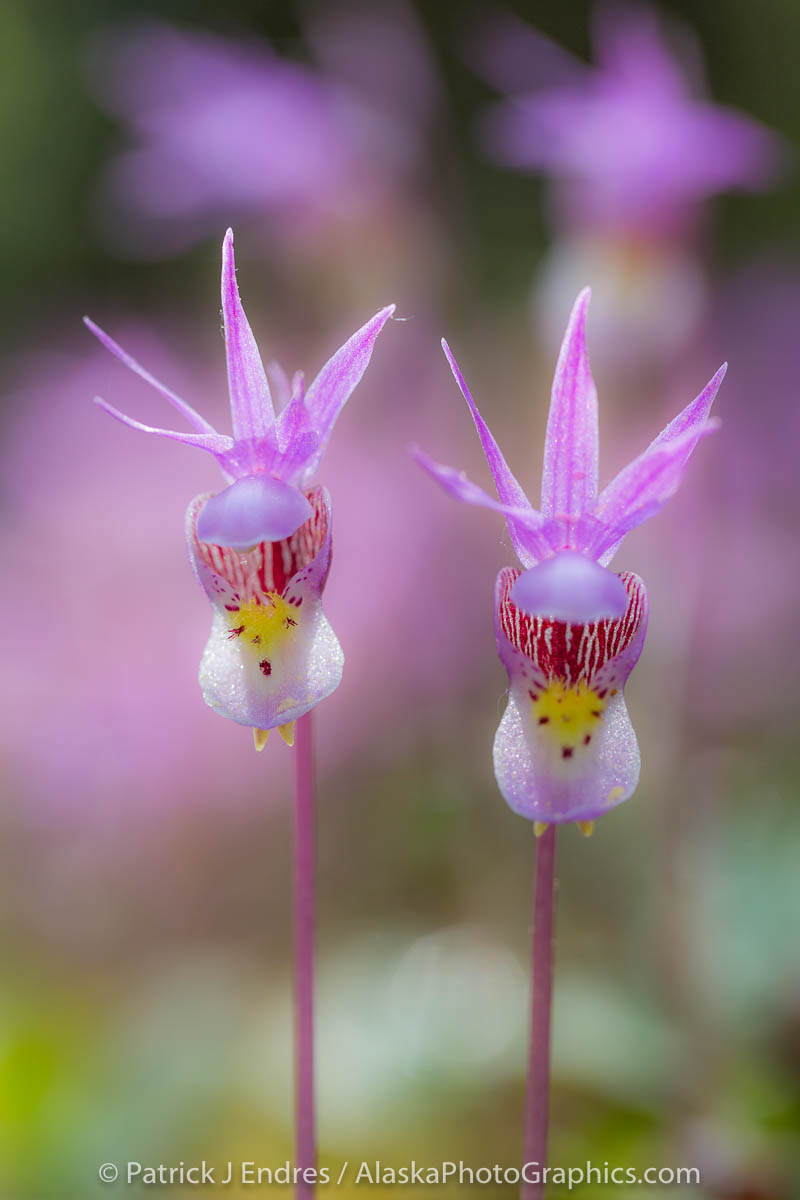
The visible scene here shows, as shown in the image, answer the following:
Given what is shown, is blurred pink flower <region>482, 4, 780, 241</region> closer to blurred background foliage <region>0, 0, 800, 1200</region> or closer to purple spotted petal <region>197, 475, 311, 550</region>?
Result: blurred background foliage <region>0, 0, 800, 1200</region>

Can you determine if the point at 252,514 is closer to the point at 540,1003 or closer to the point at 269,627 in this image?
the point at 269,627

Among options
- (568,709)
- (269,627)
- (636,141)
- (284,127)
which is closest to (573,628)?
(568,709)

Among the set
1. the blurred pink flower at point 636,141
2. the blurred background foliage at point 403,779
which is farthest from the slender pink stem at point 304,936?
the blurred pink flower at point 636,141

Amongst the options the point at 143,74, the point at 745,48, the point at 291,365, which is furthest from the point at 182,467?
the point at 745,48

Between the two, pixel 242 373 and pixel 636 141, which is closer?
pixel 242 373

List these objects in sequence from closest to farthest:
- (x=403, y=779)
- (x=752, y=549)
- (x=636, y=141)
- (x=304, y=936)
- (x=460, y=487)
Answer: (x=460, y=487), (x=304, y=936), (x=636, y=141), (x=403, y=779), (x=752, y=549)

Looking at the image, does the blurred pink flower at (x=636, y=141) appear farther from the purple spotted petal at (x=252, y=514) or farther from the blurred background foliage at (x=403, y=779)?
the purple spotted petal at (x=252, y=514)

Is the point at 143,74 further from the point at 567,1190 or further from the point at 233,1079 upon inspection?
the point at 567,1190

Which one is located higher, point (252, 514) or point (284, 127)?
point (284, 127)
